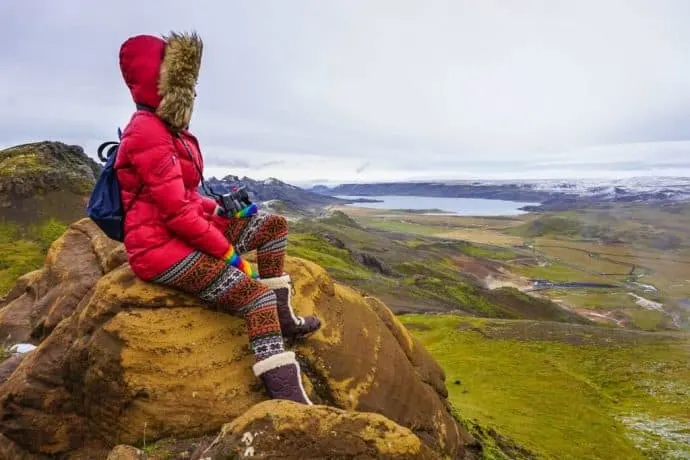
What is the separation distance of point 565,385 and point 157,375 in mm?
42721

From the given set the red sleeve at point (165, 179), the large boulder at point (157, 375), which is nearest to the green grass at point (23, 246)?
the large boulder at point (157, 375)

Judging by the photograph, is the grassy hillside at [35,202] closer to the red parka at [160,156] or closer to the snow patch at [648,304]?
the red parka at [160,156]

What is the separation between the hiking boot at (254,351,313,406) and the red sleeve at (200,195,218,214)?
3139 mm

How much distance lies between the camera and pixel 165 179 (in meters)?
7.75

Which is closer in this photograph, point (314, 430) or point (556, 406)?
point (314, 430)

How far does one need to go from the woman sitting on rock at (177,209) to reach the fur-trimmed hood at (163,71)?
2 cm

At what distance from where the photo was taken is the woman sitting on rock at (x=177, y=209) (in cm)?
778

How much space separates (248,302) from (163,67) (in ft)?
13.7

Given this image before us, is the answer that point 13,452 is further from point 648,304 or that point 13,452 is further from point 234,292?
point 648,304

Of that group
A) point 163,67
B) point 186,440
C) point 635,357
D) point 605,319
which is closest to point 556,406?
point 635,357

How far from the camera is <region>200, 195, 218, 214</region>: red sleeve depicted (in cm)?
955

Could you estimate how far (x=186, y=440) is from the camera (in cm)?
853

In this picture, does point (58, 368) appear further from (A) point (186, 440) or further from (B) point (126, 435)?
(A) point (186, 440)

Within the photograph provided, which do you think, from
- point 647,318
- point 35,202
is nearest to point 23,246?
point 35,202
